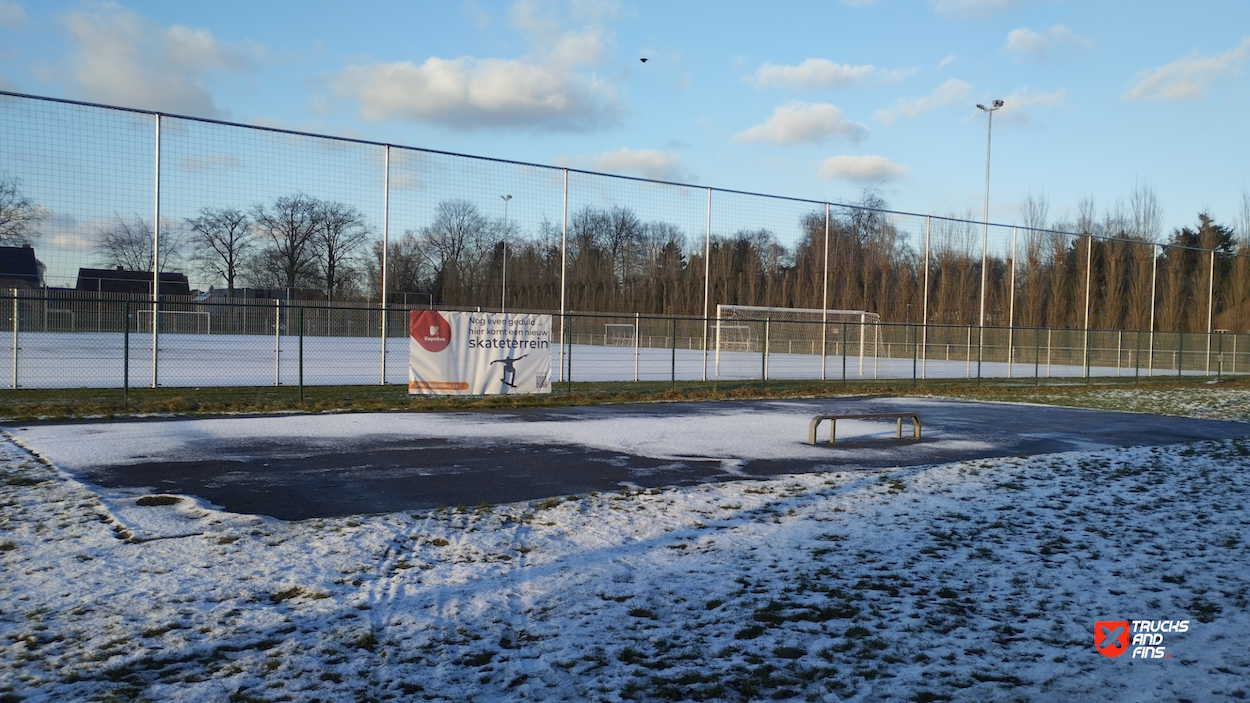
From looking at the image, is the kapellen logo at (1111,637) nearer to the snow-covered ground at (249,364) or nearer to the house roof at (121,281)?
the snow-covered ground at (249,364)

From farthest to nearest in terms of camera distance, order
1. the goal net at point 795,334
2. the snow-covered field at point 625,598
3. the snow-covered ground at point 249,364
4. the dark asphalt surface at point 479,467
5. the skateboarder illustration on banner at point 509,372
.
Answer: the goal net at point 795,334 < the snow-covered ground at point 249,364 < the skateboarder illustration on banner at point 509,372 < the dark asphalt surface at point 479,467 < the snow-covered field at point 625,598

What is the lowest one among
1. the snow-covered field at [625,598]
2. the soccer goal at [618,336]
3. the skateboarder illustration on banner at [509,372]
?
the snow-covered field at [625,598]

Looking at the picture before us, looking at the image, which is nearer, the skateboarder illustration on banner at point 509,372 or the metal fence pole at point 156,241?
the metal fence pole at point 156,241

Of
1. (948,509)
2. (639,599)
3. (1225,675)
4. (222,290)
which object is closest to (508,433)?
(948,509)

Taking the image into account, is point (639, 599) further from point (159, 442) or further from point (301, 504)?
point (159, 442)

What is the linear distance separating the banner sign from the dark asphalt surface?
2763mm

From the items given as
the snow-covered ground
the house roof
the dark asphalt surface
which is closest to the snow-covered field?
the dark asphalt surface

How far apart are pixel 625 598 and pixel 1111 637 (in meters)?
2.61

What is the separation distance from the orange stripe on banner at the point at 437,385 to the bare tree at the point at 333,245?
6.82m

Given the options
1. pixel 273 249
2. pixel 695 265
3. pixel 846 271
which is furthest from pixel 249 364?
pixel 846 271

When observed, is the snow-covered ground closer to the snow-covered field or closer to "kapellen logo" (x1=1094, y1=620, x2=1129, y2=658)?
the snow-covered field

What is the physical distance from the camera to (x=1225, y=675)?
3.87m

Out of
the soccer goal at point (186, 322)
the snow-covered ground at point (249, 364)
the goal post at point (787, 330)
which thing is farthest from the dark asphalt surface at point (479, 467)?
the goal post at point (787, 330)

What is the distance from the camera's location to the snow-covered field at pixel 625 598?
12.3ft
